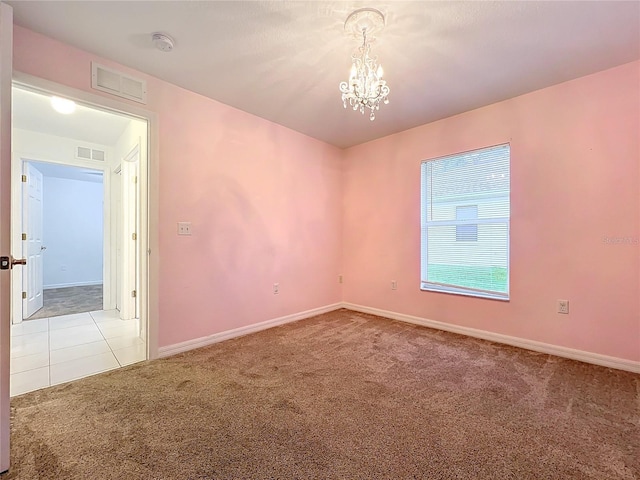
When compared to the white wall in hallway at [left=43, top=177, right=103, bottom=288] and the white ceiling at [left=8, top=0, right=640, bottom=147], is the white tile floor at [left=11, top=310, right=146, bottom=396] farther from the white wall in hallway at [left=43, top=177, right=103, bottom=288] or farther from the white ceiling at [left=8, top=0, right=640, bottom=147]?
the white wall in hallway at [left=43, top=177, right=103, bottom=288]

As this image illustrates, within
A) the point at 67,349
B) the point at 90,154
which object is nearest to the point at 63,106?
the point at 90,154

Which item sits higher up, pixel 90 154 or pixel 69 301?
pixel 90 154

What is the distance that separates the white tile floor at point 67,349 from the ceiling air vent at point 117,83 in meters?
2.32

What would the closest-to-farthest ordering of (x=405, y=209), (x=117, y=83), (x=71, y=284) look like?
(x=117, y=83) < (x=405, y=209) < (x=71, y=284)

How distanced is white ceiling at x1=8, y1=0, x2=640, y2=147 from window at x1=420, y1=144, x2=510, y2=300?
2.46 ft

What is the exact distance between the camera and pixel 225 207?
9.95 feet

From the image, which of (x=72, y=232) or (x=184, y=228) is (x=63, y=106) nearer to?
(x=184, y=228)

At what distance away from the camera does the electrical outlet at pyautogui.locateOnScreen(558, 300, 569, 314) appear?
101 inches

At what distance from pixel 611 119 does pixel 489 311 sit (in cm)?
203

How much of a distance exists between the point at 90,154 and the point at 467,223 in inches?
212

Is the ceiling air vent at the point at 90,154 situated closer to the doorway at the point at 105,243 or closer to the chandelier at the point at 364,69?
the doorway at the point at 105,243

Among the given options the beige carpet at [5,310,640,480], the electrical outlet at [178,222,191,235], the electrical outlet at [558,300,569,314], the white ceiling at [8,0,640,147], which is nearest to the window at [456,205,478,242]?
the electrical outlet at [558,300,569,314]

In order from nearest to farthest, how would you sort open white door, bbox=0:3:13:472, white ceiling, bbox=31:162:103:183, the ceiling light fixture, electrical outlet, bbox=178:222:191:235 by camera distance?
1. open white door, bbox=0:3:13:472
2. electrical outlet, bbox=178:222:191:235
3. the ceiling light fixture
4. white ceiling, bbox=31:162:103:183

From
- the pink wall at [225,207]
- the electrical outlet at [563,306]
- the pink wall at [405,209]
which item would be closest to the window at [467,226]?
the pink wall at [405,209]
